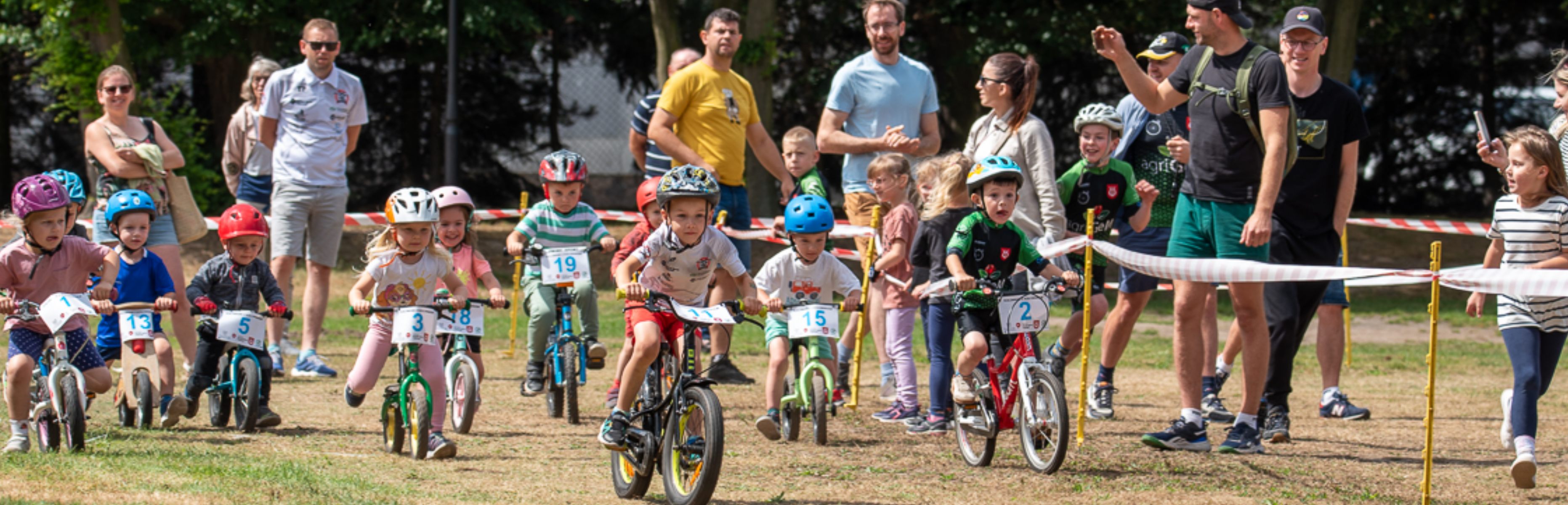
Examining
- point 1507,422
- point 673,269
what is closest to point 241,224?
point 673,269

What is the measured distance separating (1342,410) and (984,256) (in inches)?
→ 103

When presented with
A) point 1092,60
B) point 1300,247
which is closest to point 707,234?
point 1300,247

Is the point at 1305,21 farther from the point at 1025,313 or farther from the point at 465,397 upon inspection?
the point at 465,397

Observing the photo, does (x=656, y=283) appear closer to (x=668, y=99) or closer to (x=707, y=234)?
(x=707, y=234)

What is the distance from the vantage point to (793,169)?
9.82 metres

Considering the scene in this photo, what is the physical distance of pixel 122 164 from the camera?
972 centimetres

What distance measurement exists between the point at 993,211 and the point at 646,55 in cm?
1797

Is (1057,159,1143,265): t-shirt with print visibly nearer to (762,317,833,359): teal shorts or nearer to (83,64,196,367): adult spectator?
(762,317,833,359): teal shorts

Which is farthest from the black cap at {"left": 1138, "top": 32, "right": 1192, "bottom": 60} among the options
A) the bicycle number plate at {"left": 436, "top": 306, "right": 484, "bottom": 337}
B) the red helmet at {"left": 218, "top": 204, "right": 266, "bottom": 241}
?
the red helmet at {"left": 218, "top": 204, "right": 266, "bottom": 241}

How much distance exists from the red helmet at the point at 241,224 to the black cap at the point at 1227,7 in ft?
15.4

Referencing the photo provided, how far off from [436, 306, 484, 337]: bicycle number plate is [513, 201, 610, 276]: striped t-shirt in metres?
1.44

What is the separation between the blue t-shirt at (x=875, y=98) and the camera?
30.5 feet

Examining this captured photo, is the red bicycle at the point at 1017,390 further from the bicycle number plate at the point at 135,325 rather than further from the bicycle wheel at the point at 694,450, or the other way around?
the bicycle number plate at the point at 135,325

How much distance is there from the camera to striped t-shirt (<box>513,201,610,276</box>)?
9148mm
